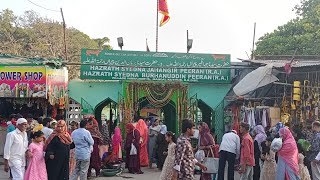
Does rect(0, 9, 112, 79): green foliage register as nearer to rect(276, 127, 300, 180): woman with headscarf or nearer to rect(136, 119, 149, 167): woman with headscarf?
rect(136, 119, 149, 167): woman with headscarf

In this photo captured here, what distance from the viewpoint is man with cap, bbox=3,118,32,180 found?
27.9 ft

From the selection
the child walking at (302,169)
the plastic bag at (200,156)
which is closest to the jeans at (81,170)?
the plastic bag at (200,156)

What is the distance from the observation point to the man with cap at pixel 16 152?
8.49m

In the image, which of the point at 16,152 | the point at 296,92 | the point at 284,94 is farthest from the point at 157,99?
the point at 16,152

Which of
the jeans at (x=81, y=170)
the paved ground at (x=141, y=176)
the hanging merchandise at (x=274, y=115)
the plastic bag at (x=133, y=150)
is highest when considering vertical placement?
the hanging merchandise at (x=274, y=115)

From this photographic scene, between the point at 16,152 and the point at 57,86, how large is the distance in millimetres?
7923

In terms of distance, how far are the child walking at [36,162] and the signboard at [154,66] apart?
898cm

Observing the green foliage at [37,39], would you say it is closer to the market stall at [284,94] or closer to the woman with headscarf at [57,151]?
the market stall at [284,94]

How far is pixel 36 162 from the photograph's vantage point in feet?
26.7

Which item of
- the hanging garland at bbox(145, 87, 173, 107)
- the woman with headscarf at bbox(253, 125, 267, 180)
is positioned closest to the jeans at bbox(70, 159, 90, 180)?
the woman with headscarf at bbox(253, 125, 267, 180)

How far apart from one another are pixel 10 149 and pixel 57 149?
33.5 inches

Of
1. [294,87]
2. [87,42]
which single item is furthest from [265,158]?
[87,42]

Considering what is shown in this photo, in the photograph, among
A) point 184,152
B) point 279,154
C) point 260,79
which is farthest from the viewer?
point 260,79

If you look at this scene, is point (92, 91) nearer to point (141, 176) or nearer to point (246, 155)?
point (141, 176)
